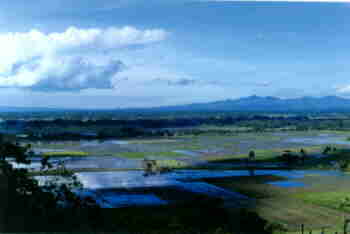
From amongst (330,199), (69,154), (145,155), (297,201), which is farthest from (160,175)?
(330,199)

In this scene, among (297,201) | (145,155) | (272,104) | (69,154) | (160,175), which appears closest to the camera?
(297,201)

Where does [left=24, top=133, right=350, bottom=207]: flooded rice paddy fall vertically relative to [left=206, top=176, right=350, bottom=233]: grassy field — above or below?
above

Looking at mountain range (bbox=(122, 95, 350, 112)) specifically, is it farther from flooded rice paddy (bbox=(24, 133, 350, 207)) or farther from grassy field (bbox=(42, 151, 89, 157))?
grassy field (bbox=(42, 151, 89, 157))

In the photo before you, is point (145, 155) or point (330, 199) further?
point (145, 155)

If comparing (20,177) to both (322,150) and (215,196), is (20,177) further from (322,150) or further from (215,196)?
(322,150)

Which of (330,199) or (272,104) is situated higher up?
(272,104)

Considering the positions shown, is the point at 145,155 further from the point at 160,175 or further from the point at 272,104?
the point at 272,104

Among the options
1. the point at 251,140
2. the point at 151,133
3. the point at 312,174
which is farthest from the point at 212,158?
the point at 151,133

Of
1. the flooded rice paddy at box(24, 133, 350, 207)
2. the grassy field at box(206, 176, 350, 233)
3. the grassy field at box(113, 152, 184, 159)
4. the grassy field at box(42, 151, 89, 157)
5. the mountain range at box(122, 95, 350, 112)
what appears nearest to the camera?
the grassy field at box(206, 176, 350, 233)

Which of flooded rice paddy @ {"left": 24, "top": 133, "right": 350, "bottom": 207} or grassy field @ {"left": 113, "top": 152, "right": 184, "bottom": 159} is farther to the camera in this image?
grassy field @ {"left": 113, "top": 152, "right": 184, "bottom": 159}

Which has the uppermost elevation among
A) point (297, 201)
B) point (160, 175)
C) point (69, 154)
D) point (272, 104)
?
point (272, 104)

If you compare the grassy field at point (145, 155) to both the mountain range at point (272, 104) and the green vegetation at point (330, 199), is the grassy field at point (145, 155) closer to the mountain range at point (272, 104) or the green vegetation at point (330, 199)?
the green vegetation at point (330, 199)

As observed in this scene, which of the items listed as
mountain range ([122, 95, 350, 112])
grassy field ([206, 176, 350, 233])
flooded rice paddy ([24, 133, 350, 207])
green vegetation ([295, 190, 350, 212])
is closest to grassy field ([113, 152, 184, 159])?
flooded rice paddy ([24, 133, 350, 207])
